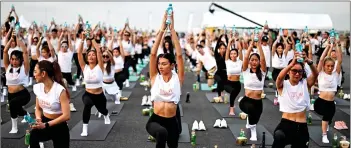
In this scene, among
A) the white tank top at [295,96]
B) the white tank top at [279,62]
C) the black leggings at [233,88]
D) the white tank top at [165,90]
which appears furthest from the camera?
the white tank top at [279,62]

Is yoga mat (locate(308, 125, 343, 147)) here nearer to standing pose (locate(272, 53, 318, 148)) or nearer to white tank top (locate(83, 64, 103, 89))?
standing pose (locate(272, 53, 318, 148))

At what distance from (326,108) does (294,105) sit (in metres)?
2.06

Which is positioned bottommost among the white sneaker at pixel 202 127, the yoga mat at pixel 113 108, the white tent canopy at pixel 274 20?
the white sneaker at pixel 202 127

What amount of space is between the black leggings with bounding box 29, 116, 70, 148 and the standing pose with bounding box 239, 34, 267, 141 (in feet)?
11.3

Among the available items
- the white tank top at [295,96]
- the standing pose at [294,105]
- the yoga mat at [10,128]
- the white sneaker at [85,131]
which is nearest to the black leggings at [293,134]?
the standing pose at [294,105]

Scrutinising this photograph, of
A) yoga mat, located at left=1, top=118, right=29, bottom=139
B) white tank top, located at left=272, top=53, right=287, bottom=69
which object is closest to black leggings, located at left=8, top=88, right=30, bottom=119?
yoga mat, located at left=1, top=118, right=29, bottom=139

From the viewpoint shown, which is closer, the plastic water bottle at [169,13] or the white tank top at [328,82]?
the plastic water bottle at [169,13]

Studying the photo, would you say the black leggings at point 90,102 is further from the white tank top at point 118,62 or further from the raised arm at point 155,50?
the white tank top at point 118,62

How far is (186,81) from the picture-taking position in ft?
47.4

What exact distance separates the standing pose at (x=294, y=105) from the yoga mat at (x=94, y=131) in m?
3.26

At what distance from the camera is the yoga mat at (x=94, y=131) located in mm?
6395

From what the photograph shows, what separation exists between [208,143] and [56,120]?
3.13 m

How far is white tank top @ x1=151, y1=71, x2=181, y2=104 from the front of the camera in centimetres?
449

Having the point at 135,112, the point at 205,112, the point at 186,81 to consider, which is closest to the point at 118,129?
the point at 135,112
